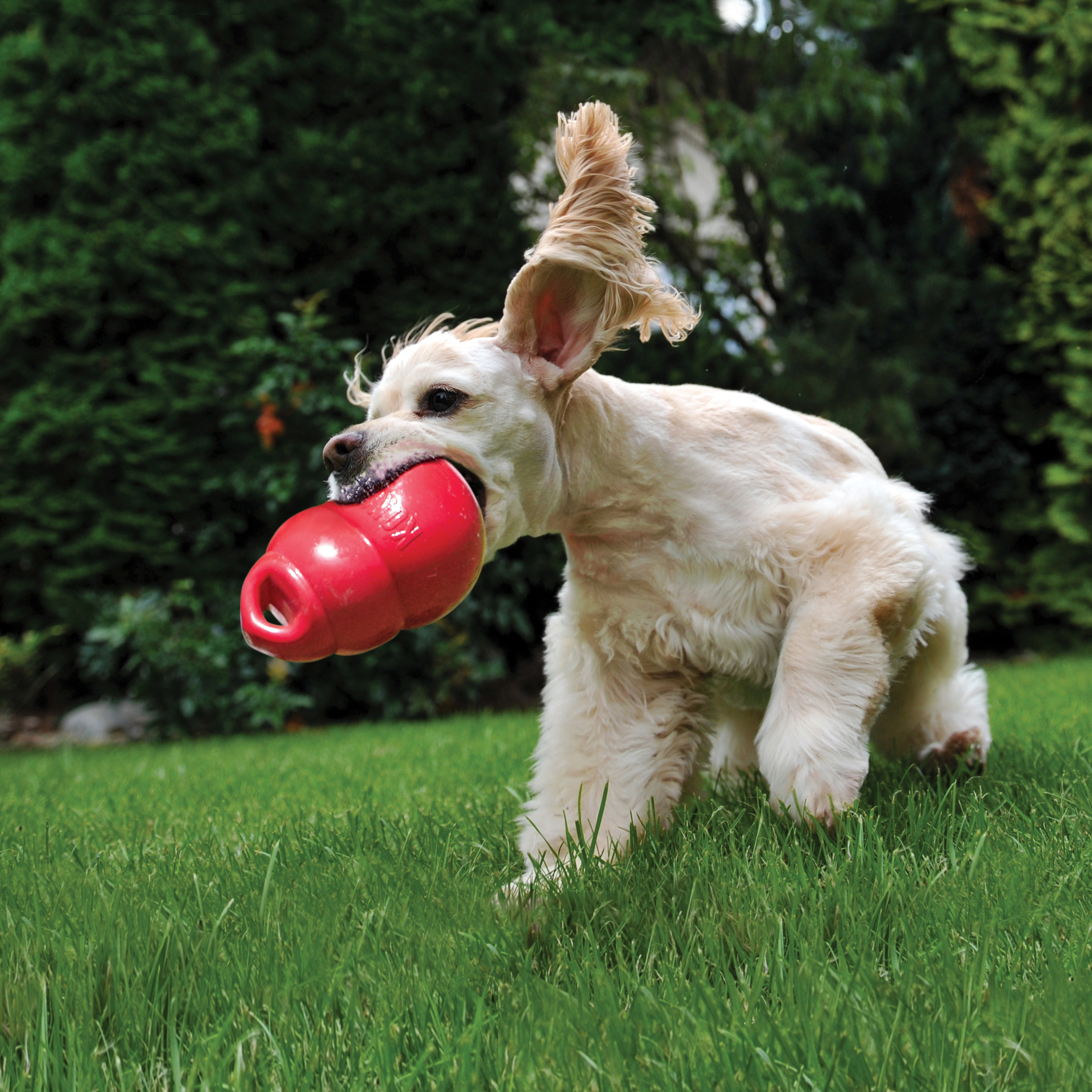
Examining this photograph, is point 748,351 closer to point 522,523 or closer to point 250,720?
point 250,720

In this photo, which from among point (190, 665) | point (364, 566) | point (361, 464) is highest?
point (361, 464)

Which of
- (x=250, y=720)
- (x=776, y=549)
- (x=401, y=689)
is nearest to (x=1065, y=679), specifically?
(x=401, y=689)

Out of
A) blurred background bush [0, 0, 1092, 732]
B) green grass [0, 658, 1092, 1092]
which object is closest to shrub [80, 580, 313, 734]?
blurred background bush [0, 0, 1092, 732]

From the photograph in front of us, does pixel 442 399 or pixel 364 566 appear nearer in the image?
pixel 364 566

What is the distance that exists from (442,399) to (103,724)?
17.9 ft

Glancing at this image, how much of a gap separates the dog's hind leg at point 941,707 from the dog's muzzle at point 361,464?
1504 millimetres

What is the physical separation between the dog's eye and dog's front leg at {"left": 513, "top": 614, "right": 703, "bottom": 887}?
2.30 ft

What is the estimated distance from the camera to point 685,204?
25.2 feet

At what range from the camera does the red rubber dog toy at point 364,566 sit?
6.54 ft

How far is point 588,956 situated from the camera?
5.57ft

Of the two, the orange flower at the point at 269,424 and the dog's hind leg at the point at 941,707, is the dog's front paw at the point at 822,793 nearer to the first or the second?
the dog's hind leg at the point at 941,707

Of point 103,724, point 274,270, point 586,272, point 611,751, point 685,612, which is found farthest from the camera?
point 103,724

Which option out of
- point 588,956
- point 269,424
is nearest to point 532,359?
point 588,956

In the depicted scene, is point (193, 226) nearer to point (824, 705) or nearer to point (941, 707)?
point (941, 707)
